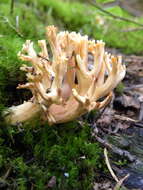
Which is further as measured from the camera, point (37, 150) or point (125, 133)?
point (125, 133)

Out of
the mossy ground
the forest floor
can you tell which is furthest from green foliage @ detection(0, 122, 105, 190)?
the forest floor

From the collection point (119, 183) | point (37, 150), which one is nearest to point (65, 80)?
point (37, 150)

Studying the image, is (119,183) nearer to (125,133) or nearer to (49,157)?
(49,157)

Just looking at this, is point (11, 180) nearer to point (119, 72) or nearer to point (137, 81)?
point (119, 72)

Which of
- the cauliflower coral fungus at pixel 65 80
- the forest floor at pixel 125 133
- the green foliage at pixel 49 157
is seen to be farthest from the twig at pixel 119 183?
the cauliflower coral fungus at pixel 65 80

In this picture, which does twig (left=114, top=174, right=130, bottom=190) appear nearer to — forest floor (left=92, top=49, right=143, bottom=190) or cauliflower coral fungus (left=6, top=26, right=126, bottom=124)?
forest floor (left=92, top=49, right=143, bottom=190)

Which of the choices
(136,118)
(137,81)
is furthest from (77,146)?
(137,81)
